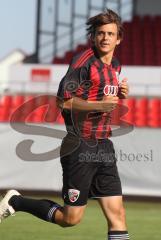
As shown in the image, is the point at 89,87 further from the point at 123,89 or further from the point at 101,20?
the point at 101,20

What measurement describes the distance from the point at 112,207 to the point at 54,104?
17.1ft

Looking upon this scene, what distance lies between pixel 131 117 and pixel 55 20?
9.11 meters

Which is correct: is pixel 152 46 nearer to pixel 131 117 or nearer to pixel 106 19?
pixel 131 117

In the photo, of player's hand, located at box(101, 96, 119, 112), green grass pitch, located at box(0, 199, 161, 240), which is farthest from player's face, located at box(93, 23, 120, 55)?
green grass pitch, located at box(0, 199, 161, 240)

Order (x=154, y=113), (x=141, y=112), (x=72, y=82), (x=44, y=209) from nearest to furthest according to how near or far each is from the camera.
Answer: (x=72, y=82), (x=44, y=209), (x=154, y=113), (x=141, y=112)

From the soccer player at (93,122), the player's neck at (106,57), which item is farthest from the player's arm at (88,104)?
the player's neck at (106,57)

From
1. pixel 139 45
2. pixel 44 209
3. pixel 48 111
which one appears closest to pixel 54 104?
pixel 48 111

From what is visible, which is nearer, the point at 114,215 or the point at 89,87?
the point at 89,87

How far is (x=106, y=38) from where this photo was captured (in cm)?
502

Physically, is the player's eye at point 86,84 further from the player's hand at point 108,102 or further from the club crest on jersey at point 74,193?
the club crest on jersey at point 74,193

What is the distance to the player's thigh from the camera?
520 cm

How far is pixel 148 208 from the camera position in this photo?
932 centimetres

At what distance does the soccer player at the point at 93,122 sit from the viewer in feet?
16.4

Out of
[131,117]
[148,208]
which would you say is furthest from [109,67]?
[131,117]
